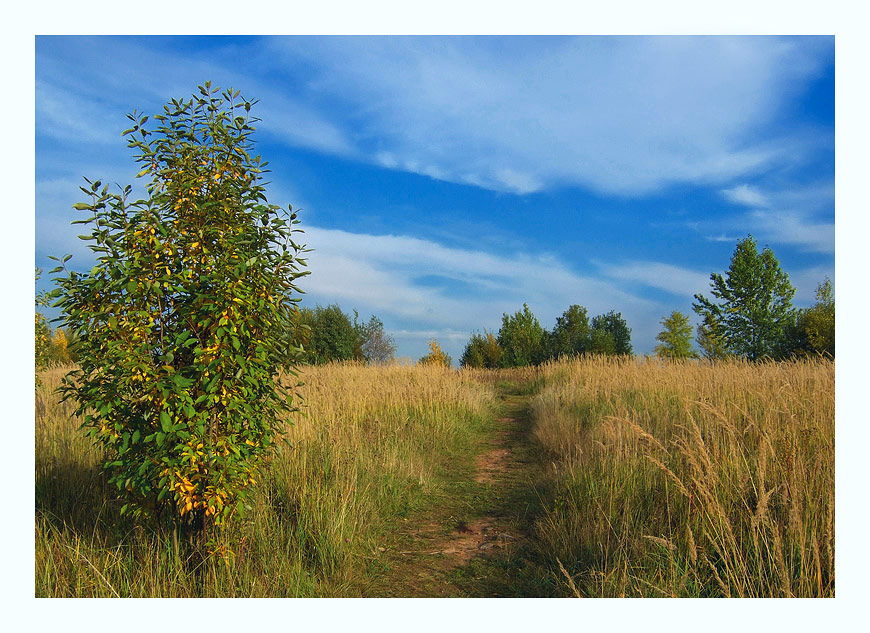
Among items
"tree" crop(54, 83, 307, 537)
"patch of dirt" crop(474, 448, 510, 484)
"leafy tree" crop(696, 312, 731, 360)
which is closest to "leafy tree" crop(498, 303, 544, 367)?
"leafy tree" crop(696, 312, 731, 360)

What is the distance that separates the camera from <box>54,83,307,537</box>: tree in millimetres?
3547

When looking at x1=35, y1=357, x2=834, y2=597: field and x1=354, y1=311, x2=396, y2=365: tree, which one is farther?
x1=354, y1=311, x2=396, y2=365: tree

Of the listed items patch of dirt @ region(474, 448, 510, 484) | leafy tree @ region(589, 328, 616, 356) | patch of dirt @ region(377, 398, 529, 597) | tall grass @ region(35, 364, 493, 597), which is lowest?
patch of dirt @ region(474, 448, 510, 484)

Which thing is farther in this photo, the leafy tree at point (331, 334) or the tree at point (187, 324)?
the leafy tree at point (331, 334)

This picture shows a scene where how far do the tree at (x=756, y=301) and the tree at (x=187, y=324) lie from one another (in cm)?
3296

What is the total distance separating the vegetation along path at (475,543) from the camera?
14.4 feet

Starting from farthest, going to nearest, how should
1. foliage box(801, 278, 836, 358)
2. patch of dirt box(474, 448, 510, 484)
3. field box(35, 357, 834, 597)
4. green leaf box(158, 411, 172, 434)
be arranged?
1. foliage box(801, 278, 836, 358)
2. patch of dirt box(474, 448, 510, 484)
3. field box(35, 357, 834, 597)
4. green leaf box(158, 411, 172, 434)

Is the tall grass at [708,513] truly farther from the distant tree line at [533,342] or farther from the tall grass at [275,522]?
the distant tree line at [533,342]

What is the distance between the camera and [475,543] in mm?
5289

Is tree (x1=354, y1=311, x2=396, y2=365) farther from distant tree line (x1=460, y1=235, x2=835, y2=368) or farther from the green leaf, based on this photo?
Answer: the green leaf

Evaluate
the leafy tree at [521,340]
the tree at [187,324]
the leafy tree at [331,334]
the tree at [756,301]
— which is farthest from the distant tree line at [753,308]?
the tree at [187,324]

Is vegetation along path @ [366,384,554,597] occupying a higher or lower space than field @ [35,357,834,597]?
lower

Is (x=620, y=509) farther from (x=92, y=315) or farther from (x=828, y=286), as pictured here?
(x=828, y=286)

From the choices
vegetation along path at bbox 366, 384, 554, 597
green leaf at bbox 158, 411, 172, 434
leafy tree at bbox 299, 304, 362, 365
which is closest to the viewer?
green leaf at bbox 158, 411, 172, 434
